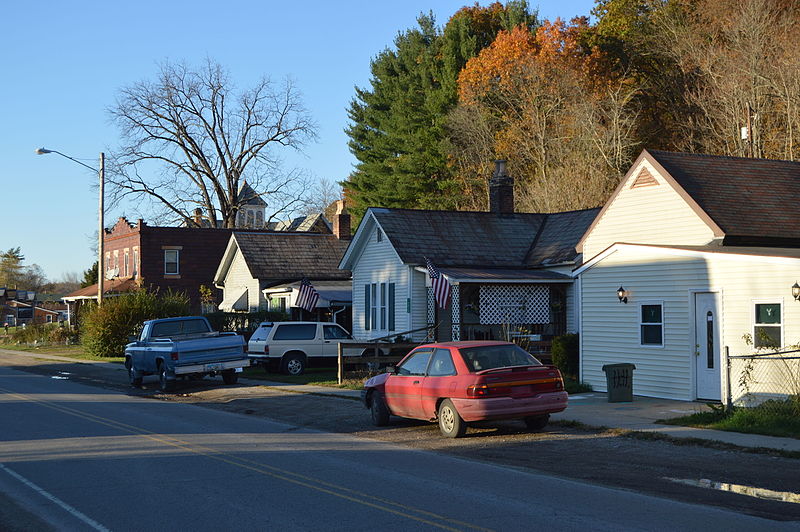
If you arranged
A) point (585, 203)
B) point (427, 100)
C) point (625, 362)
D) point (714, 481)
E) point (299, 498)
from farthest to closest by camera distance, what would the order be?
point (427, 100)
point (585, 203)
point (625, 362)
point (714, 481)
point (299, 498)

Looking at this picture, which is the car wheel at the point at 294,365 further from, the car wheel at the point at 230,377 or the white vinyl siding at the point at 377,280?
the white vinyl siding at the point at 377,280

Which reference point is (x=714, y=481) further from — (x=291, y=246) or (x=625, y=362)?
(x=291, y=246)

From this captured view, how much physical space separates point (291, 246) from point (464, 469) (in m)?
34.9

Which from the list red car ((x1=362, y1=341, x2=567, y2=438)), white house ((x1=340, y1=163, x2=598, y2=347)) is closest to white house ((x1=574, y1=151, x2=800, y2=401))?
red car ((x1=362, y1=341, x2=567, y2=438))

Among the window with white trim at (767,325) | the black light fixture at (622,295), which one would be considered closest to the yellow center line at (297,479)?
the window with white trim at (767,325)

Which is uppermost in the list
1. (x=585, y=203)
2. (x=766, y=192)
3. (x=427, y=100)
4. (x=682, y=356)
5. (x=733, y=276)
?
(x=427, y=100)

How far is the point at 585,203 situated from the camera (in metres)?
45.0

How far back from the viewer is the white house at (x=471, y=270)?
2912 cm

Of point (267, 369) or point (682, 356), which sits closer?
point (682, 356)

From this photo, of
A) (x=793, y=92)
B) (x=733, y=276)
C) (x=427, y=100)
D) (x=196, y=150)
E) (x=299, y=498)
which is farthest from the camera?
(x=196, y=150)

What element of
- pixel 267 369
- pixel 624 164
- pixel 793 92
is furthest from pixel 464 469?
pixel 624 164

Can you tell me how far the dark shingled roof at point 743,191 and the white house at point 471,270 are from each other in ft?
22.8

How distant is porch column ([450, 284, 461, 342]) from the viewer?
28.7 metres

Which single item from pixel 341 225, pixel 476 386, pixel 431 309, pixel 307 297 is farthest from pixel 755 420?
pixel 341 225
